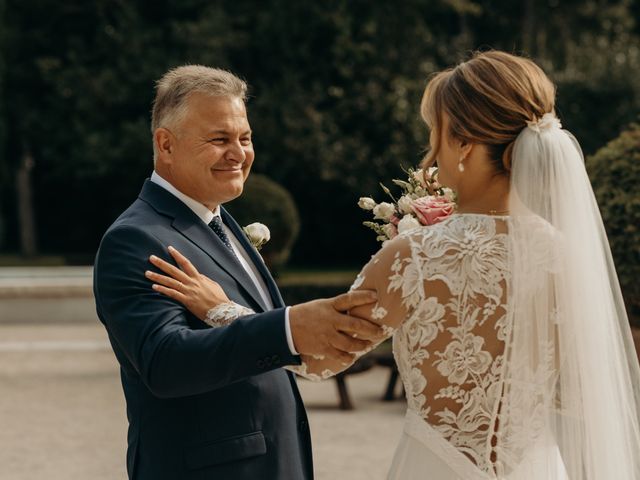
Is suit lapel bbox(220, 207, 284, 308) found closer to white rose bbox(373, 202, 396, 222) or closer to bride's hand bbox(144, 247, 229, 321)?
bride's hand bbox(144, 247, 229, 321)

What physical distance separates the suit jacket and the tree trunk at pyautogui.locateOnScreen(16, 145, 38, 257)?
24.0 metres

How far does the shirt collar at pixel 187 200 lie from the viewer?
3.10 meters

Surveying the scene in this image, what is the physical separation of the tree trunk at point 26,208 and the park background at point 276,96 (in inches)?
1.6

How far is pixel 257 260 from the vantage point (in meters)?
3.31

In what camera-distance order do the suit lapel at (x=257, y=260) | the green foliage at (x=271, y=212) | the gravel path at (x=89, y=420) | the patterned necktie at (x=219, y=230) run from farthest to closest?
the green foliage at (x=271, y=212)
the gravel path at (x=89, y=420)
the suit lapel at (x=257, y=260)
the patterned necktie at (x=219, y=230)

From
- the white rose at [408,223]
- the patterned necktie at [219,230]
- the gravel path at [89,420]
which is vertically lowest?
the gravel path at [89,420]

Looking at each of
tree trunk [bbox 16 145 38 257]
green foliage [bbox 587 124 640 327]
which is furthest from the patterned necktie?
tree trunk [bbox 16 145 38 257]

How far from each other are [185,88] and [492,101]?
899 millimetres

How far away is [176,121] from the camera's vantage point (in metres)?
3.04

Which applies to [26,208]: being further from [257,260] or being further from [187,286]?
[187,286]

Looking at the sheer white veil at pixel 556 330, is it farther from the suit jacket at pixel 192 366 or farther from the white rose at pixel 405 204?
the white rose at pixel 405 204

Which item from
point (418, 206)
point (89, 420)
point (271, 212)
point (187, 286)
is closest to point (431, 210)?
point (418, 206)

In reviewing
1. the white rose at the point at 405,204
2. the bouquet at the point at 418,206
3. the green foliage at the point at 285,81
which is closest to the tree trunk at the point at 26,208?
the green foliage at the point at 285,81

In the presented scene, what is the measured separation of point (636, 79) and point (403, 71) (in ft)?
15.5
